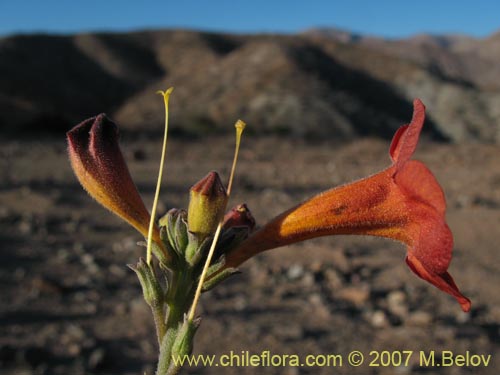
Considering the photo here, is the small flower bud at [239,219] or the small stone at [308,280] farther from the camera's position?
the small stone at [308,280]

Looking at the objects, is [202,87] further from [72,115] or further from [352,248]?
[352,248]

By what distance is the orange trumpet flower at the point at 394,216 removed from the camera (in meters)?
1.50

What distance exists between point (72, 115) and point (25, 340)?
24.1 meters

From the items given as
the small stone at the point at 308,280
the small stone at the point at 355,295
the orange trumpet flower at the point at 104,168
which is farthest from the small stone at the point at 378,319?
the orange trumpet flower at the point at 104,168

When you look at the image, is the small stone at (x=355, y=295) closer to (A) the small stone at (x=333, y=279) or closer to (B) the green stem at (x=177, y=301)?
(A) the small stone at (x=333, y=279)

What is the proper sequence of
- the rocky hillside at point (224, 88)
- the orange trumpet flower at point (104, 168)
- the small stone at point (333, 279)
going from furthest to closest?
the rocky hillside at point (224, 88) < the small stone at point (333, 279) < the orange trumpet flower at point (104, 168)

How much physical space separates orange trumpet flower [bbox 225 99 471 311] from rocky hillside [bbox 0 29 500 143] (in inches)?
837

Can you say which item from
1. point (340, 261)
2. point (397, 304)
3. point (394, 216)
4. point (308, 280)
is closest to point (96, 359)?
point (308, 280)

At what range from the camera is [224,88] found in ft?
98.8

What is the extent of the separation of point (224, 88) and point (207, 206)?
29.0 meters

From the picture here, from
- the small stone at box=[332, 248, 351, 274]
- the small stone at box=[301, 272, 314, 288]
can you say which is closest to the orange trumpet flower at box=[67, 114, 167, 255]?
the small stone at box=[301, 272, 314, 288]

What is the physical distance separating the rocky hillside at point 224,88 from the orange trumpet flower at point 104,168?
2112 cm

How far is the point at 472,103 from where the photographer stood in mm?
32969

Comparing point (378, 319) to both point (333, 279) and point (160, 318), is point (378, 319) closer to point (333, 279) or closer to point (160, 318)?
point (333, 279)
